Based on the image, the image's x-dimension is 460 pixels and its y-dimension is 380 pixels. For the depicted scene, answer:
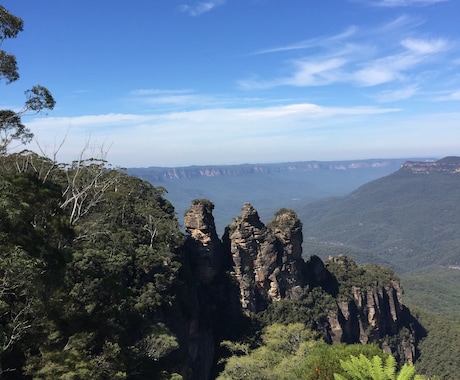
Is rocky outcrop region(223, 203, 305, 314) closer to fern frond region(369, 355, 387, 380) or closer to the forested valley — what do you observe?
the forested valley

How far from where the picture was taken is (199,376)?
40688mm

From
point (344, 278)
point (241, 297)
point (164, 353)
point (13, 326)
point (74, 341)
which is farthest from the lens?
point (344, 278)

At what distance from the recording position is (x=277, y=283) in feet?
182

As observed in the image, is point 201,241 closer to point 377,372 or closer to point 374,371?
point 374,371

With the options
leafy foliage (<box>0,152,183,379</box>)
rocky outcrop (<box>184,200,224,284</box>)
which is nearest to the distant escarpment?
rocky outcrop (<box>184,200,224,284</box>)

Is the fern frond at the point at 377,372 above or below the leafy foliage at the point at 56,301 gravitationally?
below

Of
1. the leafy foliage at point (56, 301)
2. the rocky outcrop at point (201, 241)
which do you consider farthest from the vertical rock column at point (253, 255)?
the leafy foliage at point (56, 301)

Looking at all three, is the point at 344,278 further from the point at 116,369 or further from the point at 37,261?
the point at 37,261

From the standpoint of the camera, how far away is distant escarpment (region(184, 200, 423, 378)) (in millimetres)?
52031

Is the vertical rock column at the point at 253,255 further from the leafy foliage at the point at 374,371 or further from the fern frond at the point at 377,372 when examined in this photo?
the fern frond at the point at 377,372

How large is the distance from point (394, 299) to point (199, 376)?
43.0 metres

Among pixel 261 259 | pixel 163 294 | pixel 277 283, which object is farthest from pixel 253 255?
pixel 163 294

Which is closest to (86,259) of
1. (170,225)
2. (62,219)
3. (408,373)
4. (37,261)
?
(62,219)

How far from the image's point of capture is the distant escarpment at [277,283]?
171ft
